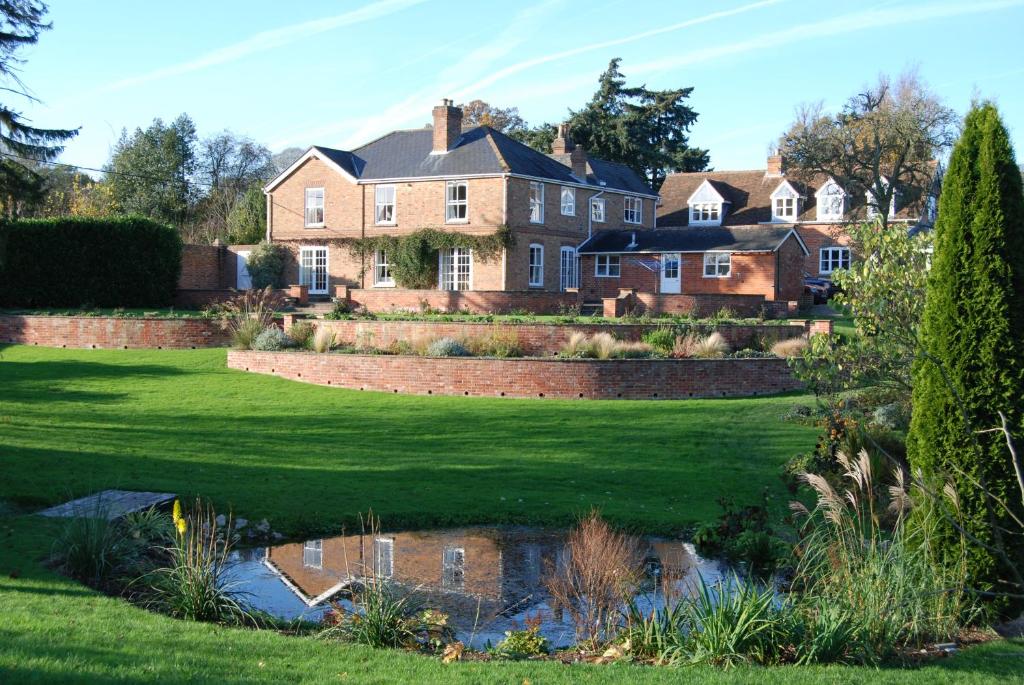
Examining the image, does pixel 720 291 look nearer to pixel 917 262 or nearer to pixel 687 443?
pixel 687 443

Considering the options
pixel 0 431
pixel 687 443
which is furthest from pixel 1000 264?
pixel 0 431

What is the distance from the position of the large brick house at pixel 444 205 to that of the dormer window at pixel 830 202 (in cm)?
1368

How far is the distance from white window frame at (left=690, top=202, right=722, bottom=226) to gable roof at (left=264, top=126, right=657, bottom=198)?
11.0m

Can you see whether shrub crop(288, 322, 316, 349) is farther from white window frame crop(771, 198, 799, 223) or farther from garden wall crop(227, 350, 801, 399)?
white window frame crop(771, 198, 799, 223)

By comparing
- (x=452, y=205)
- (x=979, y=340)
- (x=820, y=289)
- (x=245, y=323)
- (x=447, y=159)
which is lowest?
(x=245, y=323)

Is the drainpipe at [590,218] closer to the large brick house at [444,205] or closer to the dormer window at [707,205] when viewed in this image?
the large brick house at [444,205]

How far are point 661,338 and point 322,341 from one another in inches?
324

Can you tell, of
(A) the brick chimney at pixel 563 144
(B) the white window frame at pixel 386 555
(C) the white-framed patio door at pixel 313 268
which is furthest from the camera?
(A) the brick chimney at pixel 563 144

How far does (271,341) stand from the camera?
77.3ft

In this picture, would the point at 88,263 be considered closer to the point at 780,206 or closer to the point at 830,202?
the point at 780,206

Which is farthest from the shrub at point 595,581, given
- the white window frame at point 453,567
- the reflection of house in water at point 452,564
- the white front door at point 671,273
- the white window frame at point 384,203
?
the white front door at point 671,273

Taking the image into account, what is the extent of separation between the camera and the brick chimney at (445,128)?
137 ft

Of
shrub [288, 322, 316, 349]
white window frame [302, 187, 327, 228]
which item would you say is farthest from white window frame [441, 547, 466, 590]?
white window frame [302, 187, 327, 228]

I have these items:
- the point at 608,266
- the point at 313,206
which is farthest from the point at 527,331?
the point at 313,206
